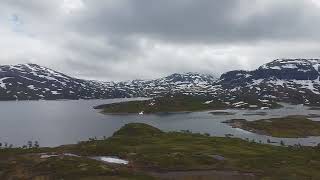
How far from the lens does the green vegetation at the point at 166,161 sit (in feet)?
345

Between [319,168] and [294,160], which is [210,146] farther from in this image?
[319,168]

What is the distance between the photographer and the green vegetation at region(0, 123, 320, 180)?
105 meters

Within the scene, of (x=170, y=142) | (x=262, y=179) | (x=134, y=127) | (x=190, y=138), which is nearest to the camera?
(x=262, y=179)

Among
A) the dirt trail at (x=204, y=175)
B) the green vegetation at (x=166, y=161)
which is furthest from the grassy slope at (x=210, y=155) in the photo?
the dirt trail at (x=204, y=175)

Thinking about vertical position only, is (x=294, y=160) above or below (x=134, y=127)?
below

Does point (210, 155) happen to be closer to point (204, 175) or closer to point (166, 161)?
point (166, 161)

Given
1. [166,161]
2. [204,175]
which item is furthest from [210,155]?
[204,175]

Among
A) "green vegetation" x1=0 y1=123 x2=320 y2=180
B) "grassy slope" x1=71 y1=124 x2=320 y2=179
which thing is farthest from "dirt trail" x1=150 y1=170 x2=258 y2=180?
"grassy slope" x1=71 y1=124 x2=320 y2=179

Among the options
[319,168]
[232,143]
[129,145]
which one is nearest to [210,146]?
[232,143]

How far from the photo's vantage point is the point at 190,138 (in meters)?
176

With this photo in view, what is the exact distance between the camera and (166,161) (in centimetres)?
12062

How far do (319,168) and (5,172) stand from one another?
76.7 m

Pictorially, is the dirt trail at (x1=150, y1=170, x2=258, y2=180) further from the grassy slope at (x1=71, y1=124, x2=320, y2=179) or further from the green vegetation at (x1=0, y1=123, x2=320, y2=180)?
the grassy slope at (x1=71, y1=124, x2=320, y2=179)

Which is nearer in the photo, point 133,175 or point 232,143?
point 133,175
